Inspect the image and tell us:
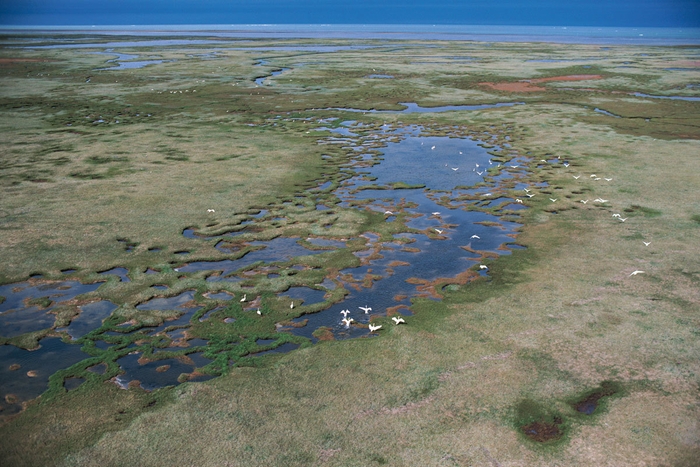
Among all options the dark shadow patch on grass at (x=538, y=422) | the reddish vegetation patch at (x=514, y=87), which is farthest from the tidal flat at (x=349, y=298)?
the reddish vegetation patch at (x=514, y=87)

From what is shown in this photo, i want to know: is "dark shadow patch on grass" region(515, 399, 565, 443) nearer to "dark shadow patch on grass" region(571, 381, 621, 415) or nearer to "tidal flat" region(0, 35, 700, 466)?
"tidal flat" region(0, 35, 700, 466)

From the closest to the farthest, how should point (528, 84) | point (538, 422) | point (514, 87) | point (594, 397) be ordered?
point (538, 422), point (594, 397), point (514, 87), point (528, 84)

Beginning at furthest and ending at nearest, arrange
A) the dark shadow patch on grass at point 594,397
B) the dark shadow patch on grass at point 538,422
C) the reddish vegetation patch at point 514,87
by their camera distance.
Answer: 1. the reddish vegetation patch at point 514,87
2. the dark shadow patch on grass at point 594,397
3. the dark shadow patch on grass at point 538,422

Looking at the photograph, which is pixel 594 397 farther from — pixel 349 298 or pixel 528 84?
pixel 528 84

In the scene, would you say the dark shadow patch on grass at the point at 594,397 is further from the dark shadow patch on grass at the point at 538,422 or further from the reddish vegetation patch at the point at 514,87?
the reddish vegetation patch at the point at 514,87

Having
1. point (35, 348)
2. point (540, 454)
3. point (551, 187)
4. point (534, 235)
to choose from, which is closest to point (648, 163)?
point (551, 187)

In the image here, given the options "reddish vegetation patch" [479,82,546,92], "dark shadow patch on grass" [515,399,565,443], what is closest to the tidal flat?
"dark shadow patch on grass" [515,399,565,443]

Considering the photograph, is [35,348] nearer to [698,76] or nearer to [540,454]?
[540,454]

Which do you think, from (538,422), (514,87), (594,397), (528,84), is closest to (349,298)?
(538,422)
